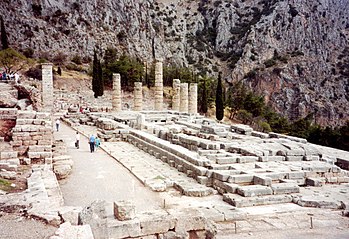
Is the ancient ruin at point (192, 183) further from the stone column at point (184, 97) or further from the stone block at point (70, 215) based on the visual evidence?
the stone column at point (184, 97)

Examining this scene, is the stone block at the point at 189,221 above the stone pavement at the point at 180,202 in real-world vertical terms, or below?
above

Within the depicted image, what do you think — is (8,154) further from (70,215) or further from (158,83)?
(158,83)

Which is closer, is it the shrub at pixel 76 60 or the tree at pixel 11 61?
the tree at pixel 11 61

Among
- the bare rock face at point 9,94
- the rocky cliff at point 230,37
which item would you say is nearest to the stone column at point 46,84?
the bare rock face at point 9,94

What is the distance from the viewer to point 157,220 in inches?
289

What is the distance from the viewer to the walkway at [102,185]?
35.6 feet

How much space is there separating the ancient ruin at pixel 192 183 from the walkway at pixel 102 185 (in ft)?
1.02

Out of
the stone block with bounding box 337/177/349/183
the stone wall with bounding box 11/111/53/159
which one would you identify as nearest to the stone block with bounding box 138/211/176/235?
the stone wall with bounding box 11/111/53/159

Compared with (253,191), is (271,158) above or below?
above

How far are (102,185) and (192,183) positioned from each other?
3041 mm

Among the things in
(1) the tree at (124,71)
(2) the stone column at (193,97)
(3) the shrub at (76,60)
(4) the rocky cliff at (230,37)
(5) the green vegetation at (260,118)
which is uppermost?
(4) the rocky cliff at (230,37)

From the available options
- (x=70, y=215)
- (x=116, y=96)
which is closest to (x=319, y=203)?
(x=70, y=215)

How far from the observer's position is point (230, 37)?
3780 inches

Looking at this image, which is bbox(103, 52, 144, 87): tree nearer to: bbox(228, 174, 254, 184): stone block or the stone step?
bbox(228, 174, 254, 184): stone block
